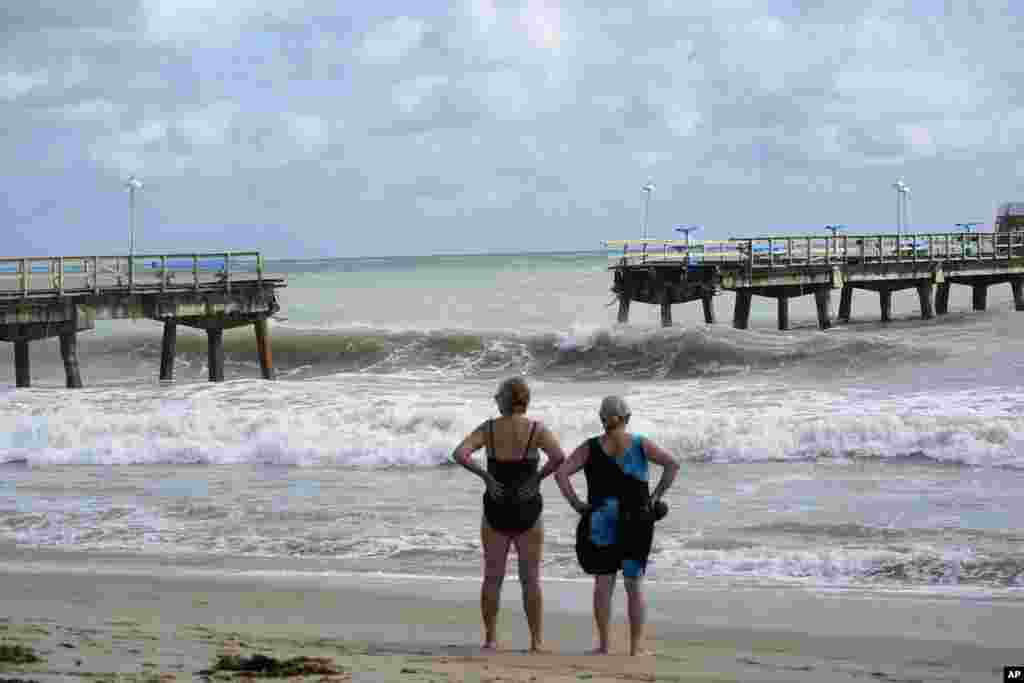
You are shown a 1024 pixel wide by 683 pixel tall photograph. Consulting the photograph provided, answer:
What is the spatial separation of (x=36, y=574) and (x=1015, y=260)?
145 feet

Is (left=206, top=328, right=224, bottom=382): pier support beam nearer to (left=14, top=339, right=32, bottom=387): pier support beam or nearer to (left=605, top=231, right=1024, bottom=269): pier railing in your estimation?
(left=14, top=339, right=32, bottom=387): pier support beam

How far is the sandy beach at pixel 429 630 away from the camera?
6.70 metres

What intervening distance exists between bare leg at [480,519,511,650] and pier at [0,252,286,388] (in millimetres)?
21415

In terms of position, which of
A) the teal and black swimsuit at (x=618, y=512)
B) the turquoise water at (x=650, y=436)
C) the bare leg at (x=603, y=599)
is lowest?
the turquoise water at (x=650, y=436)

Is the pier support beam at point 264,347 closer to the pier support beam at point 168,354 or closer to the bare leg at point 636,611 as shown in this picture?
the pier support beam at point 168,354

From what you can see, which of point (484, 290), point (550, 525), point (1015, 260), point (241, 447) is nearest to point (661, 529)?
point (550, 525)

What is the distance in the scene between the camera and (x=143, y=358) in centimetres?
4597

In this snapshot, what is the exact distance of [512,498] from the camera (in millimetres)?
7266

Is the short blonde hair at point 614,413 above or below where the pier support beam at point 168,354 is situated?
above

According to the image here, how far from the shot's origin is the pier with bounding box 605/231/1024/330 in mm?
38062

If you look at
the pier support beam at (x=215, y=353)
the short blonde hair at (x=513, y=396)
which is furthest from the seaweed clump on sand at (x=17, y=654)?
the pier support beam at (x=215, y=353)

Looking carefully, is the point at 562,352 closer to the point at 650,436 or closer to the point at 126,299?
the point at 126,299

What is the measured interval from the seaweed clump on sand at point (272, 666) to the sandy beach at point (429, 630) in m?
0.03

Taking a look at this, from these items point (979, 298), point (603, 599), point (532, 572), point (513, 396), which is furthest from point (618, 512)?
point (979, 298)
